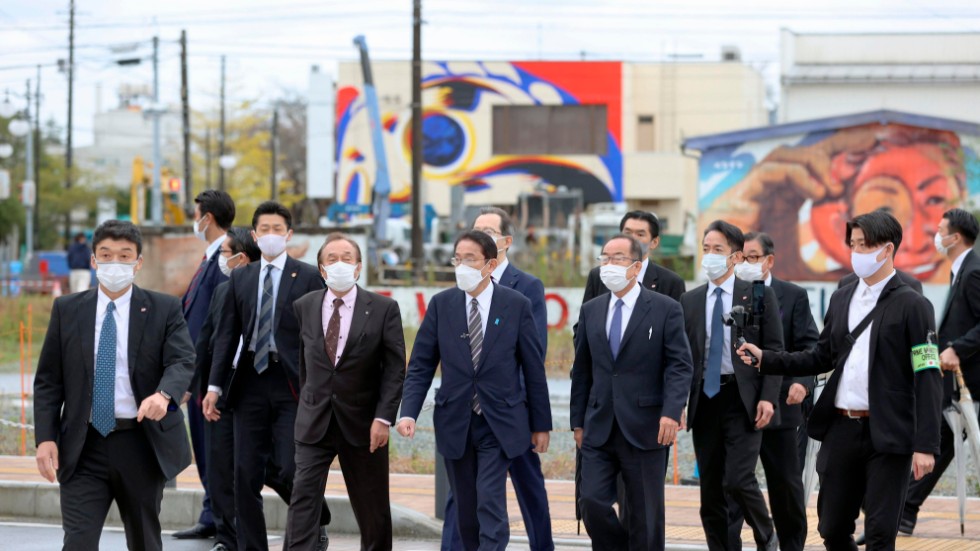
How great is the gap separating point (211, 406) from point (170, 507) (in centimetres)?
210

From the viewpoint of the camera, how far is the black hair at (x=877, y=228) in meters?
7.35

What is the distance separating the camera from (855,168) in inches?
1404

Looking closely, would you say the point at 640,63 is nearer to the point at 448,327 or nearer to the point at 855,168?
the point at 855,168

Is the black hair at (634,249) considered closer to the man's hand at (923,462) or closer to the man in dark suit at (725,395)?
the man in dark suit at (725,395)

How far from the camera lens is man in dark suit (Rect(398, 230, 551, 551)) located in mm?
8148

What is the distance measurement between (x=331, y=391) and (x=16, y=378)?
16360 millimetres

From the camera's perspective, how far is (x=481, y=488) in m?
8.10

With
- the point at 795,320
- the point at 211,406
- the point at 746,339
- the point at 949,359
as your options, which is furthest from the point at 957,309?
the point at 211,406

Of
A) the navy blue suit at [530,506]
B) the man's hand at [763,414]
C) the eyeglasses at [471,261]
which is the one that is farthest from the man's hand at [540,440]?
the man's hand at [763,414]

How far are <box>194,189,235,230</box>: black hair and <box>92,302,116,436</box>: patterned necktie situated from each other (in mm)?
3044

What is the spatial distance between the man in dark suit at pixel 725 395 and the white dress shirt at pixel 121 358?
340 centimetres

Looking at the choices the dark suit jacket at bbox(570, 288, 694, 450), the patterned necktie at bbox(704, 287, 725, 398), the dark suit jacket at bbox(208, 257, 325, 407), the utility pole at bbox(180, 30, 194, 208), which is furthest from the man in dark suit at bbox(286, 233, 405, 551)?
the utility pole at bbox(180, 30, 194, 208)

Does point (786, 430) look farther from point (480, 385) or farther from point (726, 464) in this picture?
point (480, 385)

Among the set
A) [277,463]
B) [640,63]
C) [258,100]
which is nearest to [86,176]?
[258,100]
